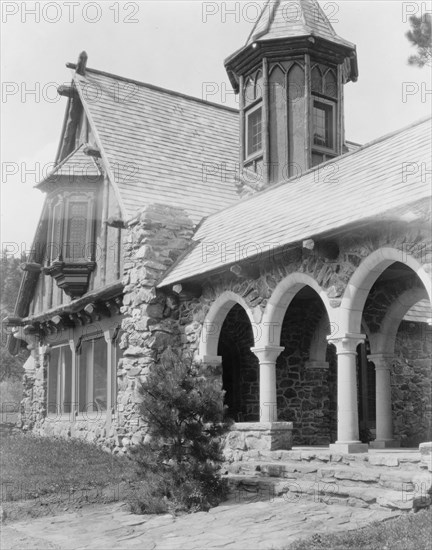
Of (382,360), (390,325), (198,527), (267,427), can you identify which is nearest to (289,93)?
(390,325)

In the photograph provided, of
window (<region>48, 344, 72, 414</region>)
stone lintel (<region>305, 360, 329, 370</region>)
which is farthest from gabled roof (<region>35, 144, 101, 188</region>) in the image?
stone lintel (<region>305, 360, 329, 370</region>)

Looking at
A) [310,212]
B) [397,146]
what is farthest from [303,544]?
[397,146]

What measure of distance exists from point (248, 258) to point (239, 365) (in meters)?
4.25

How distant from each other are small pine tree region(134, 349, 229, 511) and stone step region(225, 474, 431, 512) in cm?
45

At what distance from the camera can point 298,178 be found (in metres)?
13.2

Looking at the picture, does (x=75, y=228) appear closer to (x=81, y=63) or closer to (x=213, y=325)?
(x=81, y=63)

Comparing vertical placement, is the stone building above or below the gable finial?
below

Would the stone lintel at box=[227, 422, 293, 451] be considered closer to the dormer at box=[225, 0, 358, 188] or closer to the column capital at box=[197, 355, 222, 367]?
the column capital at box=[197, 355, 222, 367]

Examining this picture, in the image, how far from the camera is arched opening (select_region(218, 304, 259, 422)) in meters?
14.1

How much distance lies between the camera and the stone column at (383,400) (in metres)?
12.2

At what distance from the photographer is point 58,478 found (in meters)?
10.2

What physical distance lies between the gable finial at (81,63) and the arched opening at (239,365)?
7.71 metres

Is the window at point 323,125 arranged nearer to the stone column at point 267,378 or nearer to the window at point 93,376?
the window at point 93,376

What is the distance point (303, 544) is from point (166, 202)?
9.84 m
